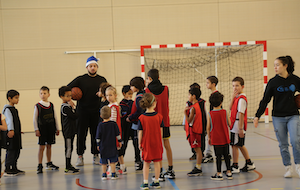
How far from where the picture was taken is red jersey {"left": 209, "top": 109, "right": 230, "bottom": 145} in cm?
423

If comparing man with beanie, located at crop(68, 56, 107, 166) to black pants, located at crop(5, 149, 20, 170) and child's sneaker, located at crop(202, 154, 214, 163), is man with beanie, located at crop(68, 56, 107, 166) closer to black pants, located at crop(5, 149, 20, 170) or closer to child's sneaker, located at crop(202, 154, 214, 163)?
black pants, located at crop(5, 149, 20, 170)

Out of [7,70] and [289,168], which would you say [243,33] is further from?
[7,70]

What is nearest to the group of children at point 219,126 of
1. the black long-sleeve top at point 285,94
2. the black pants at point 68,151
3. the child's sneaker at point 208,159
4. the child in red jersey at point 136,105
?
the black long-sleeve top at point 285,94

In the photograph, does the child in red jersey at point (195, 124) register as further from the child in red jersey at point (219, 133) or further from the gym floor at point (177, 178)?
the child in red jersey at point (219, 133)

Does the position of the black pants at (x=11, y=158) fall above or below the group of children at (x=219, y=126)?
below

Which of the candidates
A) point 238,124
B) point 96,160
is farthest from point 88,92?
point 238,124

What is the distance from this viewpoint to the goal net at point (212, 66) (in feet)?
37.1

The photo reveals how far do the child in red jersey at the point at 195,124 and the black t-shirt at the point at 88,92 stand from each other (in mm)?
1901

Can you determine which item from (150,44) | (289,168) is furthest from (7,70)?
(289,168)

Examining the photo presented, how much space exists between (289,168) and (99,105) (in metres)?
3.48

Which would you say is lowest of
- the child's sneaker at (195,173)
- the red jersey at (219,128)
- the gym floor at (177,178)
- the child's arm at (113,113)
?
the gym floor at (177,178)

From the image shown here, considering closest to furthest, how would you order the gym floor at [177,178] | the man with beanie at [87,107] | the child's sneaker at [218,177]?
the gym floor at [177,178], the child's sneaker at [218,177], the man with beanie at [87,107]

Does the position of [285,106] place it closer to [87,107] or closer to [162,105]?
[162,105]

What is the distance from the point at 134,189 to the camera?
398 centimetres
